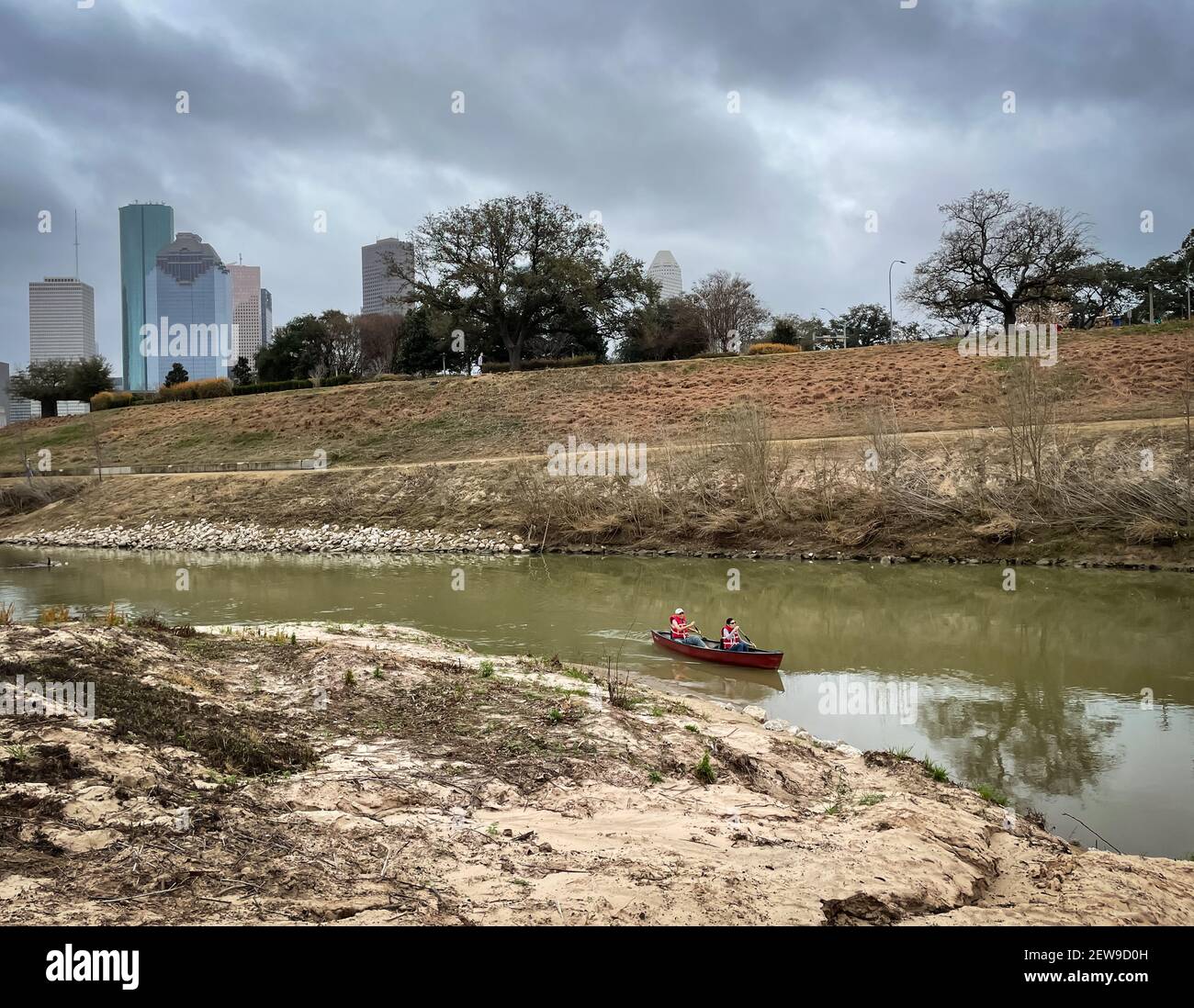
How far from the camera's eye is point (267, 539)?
34438 mm

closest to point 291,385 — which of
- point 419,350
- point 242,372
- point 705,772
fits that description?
point 419,350

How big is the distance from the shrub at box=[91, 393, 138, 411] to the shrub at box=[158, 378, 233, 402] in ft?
14.6

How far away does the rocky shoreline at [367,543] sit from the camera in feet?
82.1

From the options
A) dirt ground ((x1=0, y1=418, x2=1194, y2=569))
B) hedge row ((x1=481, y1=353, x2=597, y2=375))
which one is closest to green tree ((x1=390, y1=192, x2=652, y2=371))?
hedge row ((x1=481, y1=353, x2=597, y2=375))

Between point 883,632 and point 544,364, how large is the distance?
4357 cm

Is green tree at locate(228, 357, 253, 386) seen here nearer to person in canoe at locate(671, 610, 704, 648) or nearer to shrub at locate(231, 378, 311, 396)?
shrub at locate(231, 378, 311, 396)

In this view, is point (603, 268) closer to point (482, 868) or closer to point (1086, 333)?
point (1086, 333)

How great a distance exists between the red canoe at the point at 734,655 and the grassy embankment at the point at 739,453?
43.1 feet

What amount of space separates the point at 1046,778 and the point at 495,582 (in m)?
16.7

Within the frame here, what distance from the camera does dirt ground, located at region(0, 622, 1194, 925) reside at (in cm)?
515

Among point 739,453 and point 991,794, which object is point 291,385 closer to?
point 739,453

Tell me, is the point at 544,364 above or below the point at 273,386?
above

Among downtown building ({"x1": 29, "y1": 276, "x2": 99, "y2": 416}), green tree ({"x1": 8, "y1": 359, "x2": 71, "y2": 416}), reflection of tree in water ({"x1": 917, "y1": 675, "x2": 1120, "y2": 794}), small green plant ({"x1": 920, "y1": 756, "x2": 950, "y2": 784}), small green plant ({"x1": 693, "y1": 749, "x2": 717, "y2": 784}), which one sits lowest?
reflection of tree in water ({"x1": 917, "y1": 675, "x2": 1120, "y2": 794})
